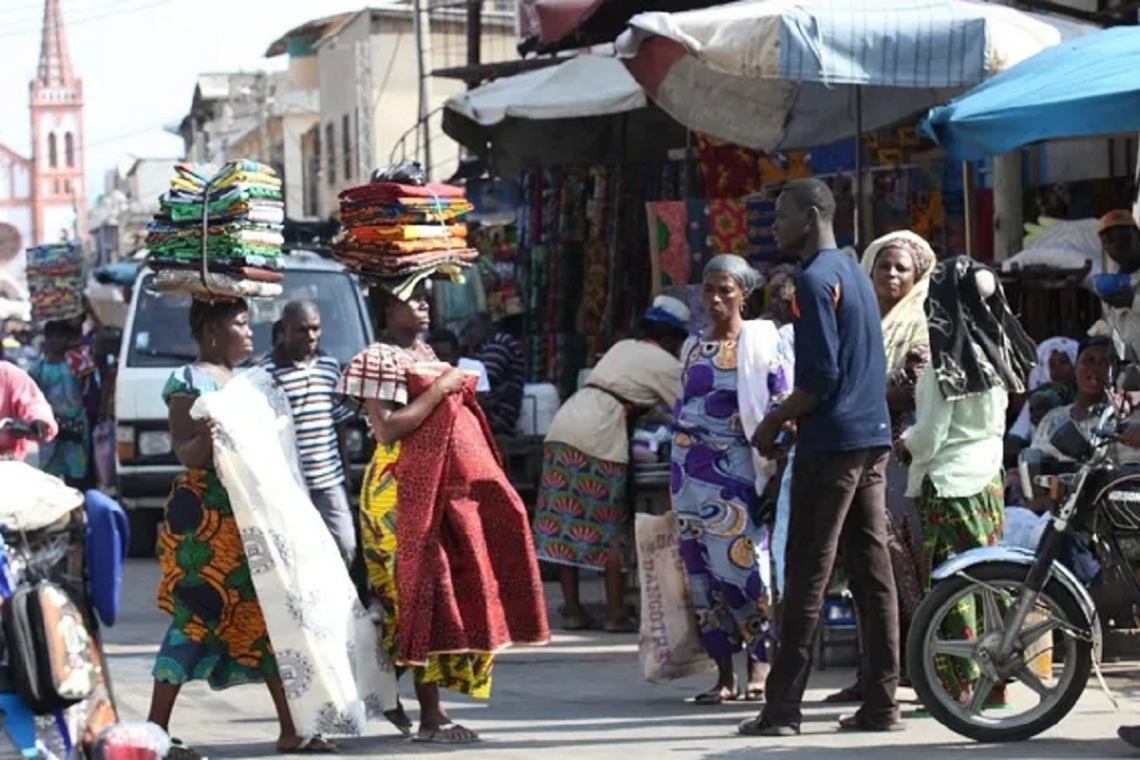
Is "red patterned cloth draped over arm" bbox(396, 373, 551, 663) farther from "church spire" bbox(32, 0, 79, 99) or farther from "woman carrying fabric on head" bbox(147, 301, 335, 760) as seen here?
"church spire" bbox(32, 0, 79, 99)

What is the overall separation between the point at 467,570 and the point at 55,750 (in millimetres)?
2630

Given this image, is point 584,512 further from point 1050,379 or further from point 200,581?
point 200,581

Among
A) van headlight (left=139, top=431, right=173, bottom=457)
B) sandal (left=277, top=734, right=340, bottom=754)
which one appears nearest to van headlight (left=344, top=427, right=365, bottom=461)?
van headlight (left=139, top=431, right=173, bottom=457)

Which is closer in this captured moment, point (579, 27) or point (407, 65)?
point (579, 27)

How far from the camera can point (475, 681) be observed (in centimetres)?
857

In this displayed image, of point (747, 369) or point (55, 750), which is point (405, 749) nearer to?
point (747, 369)

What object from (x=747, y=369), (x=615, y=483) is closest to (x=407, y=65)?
(x=615, y=483)

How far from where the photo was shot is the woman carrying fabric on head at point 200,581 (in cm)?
827

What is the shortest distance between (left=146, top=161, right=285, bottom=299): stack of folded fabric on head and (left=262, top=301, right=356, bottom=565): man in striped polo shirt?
196 mm

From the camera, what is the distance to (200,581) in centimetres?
829

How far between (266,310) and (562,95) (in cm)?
265

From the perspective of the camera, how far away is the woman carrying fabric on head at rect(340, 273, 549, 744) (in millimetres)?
8516

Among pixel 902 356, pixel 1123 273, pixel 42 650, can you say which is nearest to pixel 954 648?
pixel 902 356

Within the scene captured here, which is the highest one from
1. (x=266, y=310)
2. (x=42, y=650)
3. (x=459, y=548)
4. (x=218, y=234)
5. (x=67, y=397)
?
(x=218, y=234)
